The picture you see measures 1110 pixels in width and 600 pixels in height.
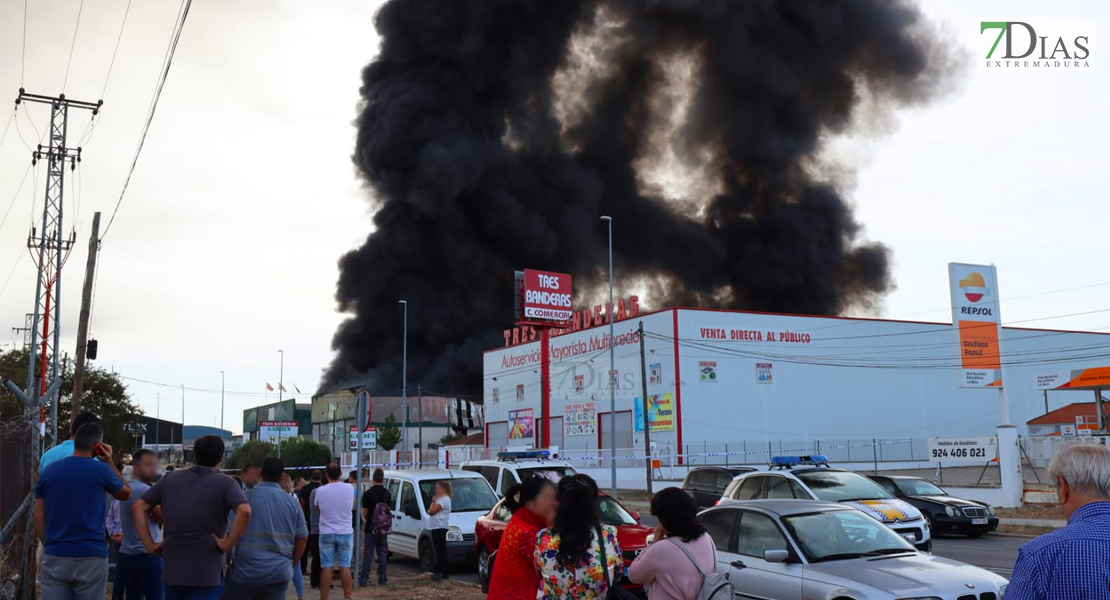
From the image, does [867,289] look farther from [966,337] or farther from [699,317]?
[966,337]

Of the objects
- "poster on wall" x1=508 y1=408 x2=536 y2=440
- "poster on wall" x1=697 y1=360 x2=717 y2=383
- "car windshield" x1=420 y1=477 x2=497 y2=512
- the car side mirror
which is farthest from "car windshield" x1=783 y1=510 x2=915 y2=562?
"poster on wall" x1=508 y1=408 x2=536 y2=440

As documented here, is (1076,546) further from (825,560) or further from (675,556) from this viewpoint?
(825,560)

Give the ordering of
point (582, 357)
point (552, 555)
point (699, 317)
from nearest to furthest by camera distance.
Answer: point (552, 555)
point (699, 317)
point (582, 357)

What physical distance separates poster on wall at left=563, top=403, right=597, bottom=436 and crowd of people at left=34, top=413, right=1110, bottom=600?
44191mm

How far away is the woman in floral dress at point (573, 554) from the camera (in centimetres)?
503

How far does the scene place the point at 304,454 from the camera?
63875mm

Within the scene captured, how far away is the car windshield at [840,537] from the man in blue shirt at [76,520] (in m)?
5.76

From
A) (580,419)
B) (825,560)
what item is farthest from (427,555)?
(580,419)

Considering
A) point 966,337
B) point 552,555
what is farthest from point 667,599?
point 966,337

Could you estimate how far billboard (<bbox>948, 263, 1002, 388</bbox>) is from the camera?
28664 mm

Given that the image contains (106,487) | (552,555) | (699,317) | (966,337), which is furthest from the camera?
(699,317)

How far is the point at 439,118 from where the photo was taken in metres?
81.2

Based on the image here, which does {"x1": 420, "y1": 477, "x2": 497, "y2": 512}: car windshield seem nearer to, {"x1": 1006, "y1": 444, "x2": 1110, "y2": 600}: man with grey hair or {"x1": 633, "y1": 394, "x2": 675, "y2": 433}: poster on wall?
{"x1": 1006, "y1": 444, "x2": 1110, "y2": 600}: man with grey hair

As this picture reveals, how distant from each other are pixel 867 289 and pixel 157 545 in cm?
8389
